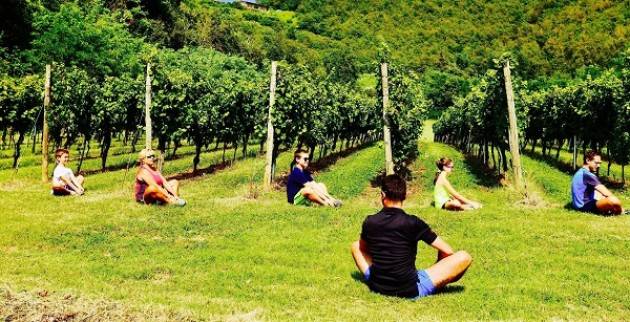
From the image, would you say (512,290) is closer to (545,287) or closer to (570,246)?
(545,287)

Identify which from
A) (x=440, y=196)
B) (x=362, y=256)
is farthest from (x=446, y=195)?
(x=362, y=256)

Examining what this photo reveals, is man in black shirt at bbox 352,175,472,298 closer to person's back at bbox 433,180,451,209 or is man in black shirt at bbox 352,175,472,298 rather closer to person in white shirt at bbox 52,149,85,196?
person's back at bbox 433,180,451,209

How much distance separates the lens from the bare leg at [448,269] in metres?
6.80

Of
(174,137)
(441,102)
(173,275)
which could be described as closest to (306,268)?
(173,275)

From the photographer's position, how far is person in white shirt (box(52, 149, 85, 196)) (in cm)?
1515

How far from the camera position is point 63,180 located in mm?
15391

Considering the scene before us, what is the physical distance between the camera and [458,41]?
5817 inches

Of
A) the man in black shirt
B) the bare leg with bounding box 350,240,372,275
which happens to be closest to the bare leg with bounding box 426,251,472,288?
the man in black shirt

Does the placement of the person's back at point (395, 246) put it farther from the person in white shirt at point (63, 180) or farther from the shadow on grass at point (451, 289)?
the person in white shirt at point (63, 180)

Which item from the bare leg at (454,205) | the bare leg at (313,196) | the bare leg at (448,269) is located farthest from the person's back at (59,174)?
the bare leg at (448,269)

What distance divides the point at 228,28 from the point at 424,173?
8906 centimetres

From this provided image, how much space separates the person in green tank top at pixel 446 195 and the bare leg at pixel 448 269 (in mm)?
6742

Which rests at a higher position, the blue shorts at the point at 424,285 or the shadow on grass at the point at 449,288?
the blue shorts at the point at 424,285

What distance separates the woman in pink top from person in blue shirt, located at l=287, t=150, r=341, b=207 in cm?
296
